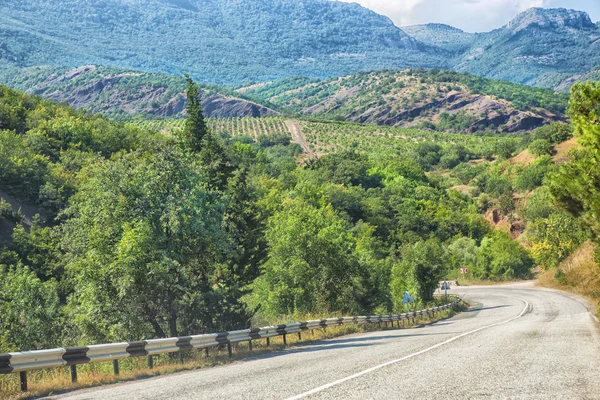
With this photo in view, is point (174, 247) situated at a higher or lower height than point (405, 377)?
higher

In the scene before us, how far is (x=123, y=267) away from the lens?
831 inches

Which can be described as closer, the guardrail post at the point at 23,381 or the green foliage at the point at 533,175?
the guardrail post at the point at 23,381

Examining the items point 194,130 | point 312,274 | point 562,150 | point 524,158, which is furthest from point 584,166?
point 524,158

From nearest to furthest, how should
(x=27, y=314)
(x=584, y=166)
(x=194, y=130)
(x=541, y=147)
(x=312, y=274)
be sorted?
(x=584, y=166) < (x=312, y=274) < (x=27, y=314) < (x=194, y=130) < (x=541, y=147)

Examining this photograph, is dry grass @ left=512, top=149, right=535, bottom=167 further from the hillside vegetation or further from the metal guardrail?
the metal guardrail

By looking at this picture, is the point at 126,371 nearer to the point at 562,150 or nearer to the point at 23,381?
the point at 23,381

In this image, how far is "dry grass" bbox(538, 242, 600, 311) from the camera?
44009 mm

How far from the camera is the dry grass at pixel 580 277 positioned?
4401 centimetres

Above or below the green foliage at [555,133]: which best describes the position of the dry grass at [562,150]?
below

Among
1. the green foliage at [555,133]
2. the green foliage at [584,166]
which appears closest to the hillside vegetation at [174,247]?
the green foliage at [584,166]

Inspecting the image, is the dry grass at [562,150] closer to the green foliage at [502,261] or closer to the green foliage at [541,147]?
the green foliage at [541,147]

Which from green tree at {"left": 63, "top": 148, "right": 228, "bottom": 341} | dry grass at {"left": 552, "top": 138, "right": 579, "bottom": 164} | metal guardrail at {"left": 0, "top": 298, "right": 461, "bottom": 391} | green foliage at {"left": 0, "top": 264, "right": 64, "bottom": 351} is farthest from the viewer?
dry grass at {"left": 552, "top": 138, "right": 579, "bottom": 164}

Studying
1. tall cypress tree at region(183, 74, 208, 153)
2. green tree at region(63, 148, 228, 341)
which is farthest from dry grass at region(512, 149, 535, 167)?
green tree at region(63, 148, 228, 341)

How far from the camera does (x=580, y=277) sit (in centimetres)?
5512
